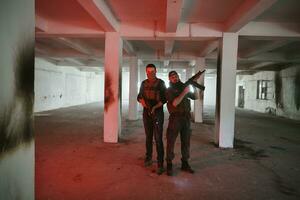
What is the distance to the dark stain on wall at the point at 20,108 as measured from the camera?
145cm

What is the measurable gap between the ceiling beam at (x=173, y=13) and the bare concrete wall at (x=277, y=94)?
8778 mm

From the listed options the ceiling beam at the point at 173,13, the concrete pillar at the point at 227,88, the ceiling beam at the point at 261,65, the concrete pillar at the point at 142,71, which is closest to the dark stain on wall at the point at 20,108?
the ceiling beam at the point at 173,13

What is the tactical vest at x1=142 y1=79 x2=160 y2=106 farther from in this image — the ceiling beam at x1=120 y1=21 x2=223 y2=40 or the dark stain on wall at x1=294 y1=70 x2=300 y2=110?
the dark stain on wall at x1=294 y1=70 x2=300 y2=110

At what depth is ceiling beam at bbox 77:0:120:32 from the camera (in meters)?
3.51

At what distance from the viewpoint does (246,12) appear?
3.74m

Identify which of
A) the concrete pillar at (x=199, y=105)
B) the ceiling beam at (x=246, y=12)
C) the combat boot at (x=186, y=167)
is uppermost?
the ceiling beam at (x=246, y=12)

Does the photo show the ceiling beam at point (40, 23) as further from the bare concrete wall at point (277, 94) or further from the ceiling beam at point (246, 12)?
the bare concrete wall at point (277, 94)

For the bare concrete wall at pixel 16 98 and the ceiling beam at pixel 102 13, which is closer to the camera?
the bare concrete wall at pixel 16 98

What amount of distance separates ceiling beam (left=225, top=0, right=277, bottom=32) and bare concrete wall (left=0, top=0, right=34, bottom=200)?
3.02 m

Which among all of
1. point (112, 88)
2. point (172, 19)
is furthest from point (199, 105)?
point (172, 19)

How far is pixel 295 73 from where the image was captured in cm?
1091

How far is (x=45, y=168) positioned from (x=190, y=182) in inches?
84.2

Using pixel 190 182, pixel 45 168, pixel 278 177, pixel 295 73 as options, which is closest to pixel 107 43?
pixel 45 168

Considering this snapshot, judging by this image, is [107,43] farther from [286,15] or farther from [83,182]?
[286,15]
